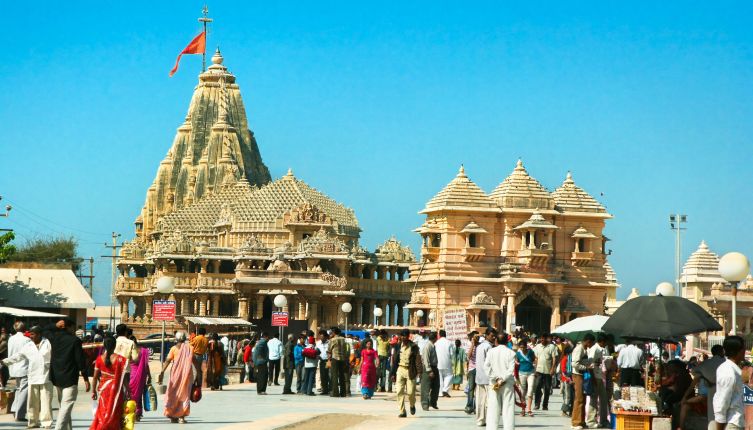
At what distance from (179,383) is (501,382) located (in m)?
4.90

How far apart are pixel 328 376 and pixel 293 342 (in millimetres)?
1180

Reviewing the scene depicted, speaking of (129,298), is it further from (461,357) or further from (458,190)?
(461,357)

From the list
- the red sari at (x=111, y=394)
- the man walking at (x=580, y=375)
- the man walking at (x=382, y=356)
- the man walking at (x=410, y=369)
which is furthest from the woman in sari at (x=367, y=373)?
the red sari at (x=111, y=394)

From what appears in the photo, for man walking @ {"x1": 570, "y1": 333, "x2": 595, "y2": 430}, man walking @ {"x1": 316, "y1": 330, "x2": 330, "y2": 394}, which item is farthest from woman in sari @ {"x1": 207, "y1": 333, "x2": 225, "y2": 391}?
man walking @ {"x1": 570, "y1": 333, "x2": 595, "y2": 430}

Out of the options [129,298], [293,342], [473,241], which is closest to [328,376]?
[293,342]

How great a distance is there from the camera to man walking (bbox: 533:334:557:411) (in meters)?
26.7

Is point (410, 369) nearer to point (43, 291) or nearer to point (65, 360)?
point (65, 360)

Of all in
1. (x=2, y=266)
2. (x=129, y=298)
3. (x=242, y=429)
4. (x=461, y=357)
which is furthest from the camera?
(x=129, y=298)

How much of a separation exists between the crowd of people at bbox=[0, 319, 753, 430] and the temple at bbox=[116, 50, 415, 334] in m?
35.6

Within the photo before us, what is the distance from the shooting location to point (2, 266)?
182 feet

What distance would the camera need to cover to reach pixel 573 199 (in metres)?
70.8

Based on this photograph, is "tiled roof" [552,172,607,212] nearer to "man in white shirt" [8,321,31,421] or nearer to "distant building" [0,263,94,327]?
"distant building" [0,263,94,327]

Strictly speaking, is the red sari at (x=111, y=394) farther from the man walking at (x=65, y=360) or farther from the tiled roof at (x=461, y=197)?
the tiled roof at (x=461, y=197)

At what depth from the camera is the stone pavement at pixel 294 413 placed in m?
22.0
